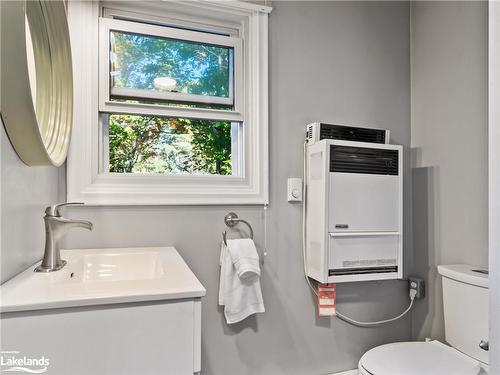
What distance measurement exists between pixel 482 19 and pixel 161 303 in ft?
6.08

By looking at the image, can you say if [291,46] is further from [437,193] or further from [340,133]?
[437,193]

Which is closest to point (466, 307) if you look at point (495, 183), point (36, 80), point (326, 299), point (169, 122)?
point (326, 299)

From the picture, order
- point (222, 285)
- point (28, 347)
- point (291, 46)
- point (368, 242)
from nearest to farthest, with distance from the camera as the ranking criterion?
point (28, 347) → point (222, 285) → point (368, 242) → point (291, 46)

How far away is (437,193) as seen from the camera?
1776 millimetres

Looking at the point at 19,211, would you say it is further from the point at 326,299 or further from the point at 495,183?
the point at 326,299

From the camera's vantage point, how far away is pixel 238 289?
1.48 m

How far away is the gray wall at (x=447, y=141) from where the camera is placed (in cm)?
157

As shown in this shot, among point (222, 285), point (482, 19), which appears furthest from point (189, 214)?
point (482, 19)

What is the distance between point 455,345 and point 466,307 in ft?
0.69

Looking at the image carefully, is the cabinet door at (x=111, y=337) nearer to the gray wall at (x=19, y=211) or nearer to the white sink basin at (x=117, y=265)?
the gray wall at (x=19, y=211)
